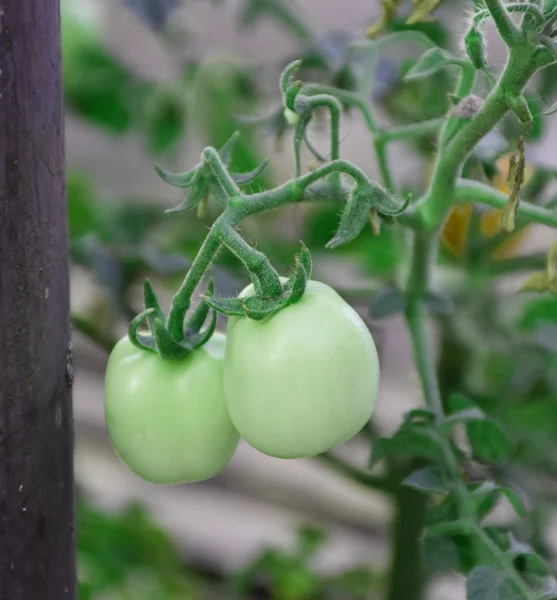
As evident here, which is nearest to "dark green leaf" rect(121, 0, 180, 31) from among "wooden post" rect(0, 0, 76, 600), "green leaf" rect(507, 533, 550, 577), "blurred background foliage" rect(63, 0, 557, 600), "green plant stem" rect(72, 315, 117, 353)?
"blurred background foliage" rect(63, 0, 557, 600)

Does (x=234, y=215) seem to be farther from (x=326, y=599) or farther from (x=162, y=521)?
(x=162, y=521)

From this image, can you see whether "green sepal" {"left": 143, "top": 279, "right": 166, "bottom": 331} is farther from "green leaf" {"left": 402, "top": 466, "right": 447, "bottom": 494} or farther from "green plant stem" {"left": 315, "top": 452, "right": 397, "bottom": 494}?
"green plant stem" {"left": 315, "top": 452, "right": 397, "bottom": 494}

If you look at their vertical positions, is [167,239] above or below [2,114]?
below

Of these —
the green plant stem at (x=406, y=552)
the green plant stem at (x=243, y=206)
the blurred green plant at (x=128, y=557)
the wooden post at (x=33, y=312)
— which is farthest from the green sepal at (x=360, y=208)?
the blurred green plant at (x=128, y=557)

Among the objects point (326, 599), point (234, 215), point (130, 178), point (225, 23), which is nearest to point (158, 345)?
point (234, 215)

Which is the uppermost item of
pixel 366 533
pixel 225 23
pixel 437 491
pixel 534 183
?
pixel 225 23

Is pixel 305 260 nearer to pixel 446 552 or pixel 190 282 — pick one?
pixel 190 282
